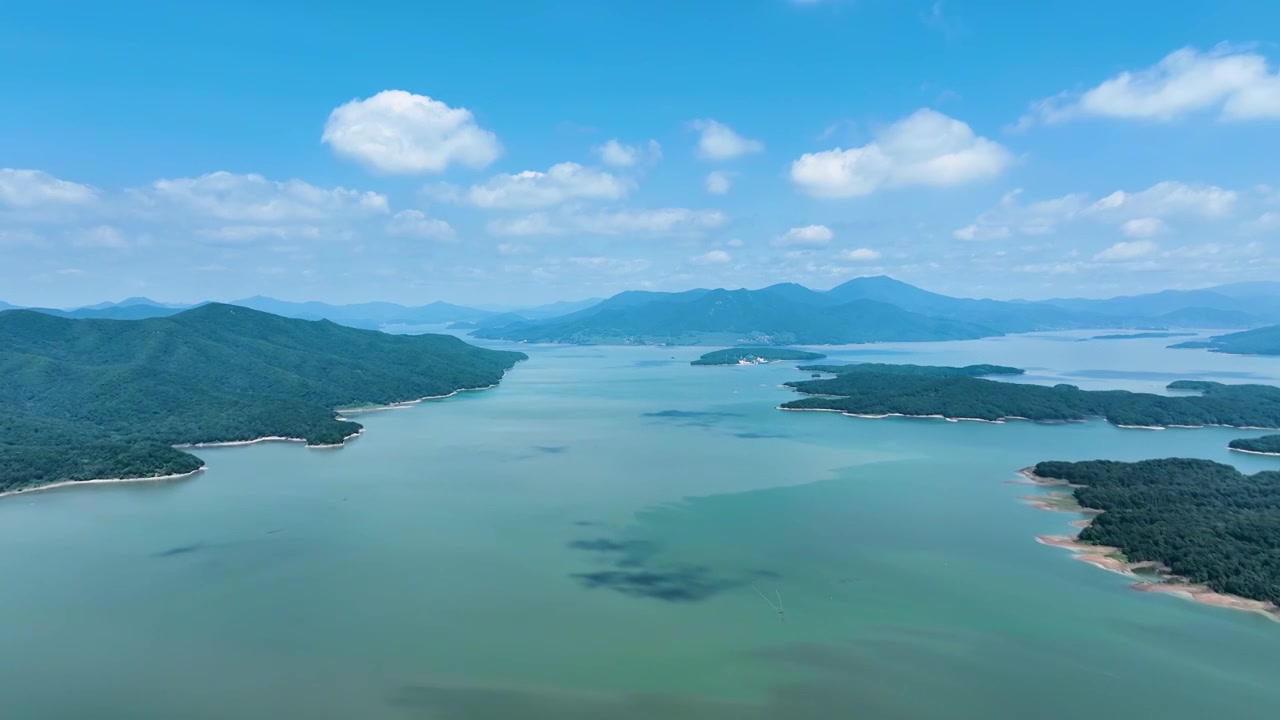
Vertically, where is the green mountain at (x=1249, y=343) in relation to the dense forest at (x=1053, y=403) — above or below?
above

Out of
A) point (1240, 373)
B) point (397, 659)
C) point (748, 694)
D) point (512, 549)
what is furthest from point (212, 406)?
point (1240, 373)

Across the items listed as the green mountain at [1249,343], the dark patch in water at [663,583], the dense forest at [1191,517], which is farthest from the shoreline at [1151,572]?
the green mountain at [1249,343]

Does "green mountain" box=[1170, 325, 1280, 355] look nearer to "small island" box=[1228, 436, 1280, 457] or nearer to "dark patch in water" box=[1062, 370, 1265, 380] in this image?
"dark patch in water" box=[1062, 370, 1265, 380]

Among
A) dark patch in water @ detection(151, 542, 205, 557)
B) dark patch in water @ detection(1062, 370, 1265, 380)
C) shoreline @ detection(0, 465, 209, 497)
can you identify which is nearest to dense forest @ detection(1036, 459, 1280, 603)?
dark patch in water @ detection(151, 542, 205, 557)

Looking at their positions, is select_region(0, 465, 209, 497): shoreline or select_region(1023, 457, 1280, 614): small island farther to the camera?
select_region(0, 465, 209, 497): shoreline

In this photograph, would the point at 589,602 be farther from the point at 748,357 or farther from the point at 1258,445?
the point at 748,357

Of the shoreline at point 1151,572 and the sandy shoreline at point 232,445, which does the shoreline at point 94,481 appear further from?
the shoreline at point 1151,572
